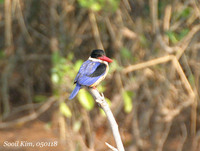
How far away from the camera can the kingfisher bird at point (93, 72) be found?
2528 millimetres

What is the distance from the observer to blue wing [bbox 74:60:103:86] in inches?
99.4

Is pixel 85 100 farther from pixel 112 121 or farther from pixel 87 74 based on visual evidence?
pixel 112 121

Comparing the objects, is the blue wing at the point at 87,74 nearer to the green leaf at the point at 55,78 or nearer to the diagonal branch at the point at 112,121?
the diagonal branch at the point at 112,121

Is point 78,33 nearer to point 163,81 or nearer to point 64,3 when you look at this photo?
point 64,3

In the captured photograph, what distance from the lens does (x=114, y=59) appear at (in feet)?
14.8

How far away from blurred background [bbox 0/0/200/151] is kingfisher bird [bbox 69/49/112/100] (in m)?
0.95

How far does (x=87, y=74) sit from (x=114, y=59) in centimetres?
194

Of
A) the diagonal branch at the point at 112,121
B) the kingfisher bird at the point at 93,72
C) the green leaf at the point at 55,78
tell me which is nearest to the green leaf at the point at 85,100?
the green leaf at the point at 55,78

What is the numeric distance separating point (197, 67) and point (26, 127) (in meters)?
2.99

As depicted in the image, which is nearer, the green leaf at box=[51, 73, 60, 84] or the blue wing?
the blue wing

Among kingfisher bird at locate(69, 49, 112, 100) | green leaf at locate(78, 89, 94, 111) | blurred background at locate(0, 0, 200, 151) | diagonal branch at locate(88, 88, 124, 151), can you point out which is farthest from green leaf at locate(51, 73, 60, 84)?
diagonal branch at locate(88, 88, 124, 151)

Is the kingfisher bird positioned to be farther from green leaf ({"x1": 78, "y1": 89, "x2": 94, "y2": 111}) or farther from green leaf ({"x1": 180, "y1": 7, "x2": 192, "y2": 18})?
green leaf ({"x1": 180, "y1": 7, "x2": 192, "y2": 18})

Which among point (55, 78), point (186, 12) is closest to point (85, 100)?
point (55, 78)

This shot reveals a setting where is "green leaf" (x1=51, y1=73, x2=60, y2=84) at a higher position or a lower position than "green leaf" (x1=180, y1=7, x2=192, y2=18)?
lower
